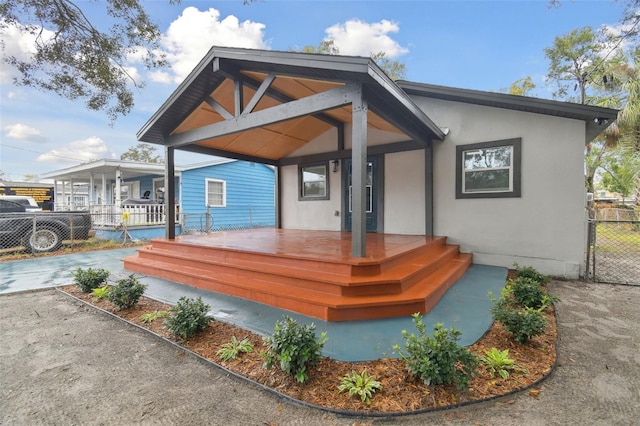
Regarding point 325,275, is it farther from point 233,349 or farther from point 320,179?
point 320,179

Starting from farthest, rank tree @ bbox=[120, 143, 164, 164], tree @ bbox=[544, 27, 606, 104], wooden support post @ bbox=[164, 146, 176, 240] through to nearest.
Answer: tree @ bbox=[120, 143, 164, 164] < tree @ bbox=[544, 27, 606, 104] < wooden support post @ bbox=[164, 146, 176, 240]

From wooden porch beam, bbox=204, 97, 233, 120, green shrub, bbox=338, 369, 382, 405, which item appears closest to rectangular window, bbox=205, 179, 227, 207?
wooden porch beam, bbox=204, 97, 233, 120

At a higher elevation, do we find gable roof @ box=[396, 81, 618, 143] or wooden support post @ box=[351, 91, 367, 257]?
gable roof @ box=[396, 81, 618, 143]

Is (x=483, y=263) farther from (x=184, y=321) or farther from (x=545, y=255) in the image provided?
(x=184, y=321)

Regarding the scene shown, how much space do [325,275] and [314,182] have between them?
5.05 m

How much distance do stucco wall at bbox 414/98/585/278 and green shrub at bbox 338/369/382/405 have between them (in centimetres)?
493

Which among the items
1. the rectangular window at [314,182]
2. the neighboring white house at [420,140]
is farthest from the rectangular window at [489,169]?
the rectangular window at [314,182]

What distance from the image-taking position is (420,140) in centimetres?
596

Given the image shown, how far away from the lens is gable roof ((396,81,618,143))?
477 cm

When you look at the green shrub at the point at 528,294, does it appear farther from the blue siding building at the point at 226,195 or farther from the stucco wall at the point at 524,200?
the blue siding building at the point at 226,195

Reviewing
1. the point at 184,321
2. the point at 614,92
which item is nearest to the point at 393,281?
the point at 184,321

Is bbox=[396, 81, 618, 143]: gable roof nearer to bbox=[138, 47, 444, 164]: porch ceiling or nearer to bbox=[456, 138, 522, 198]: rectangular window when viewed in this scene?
bbox=[456, 138, 522, 198]: rectangular window

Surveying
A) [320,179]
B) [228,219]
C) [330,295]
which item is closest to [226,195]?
[228,219]

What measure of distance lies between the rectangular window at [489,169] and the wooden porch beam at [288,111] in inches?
141
